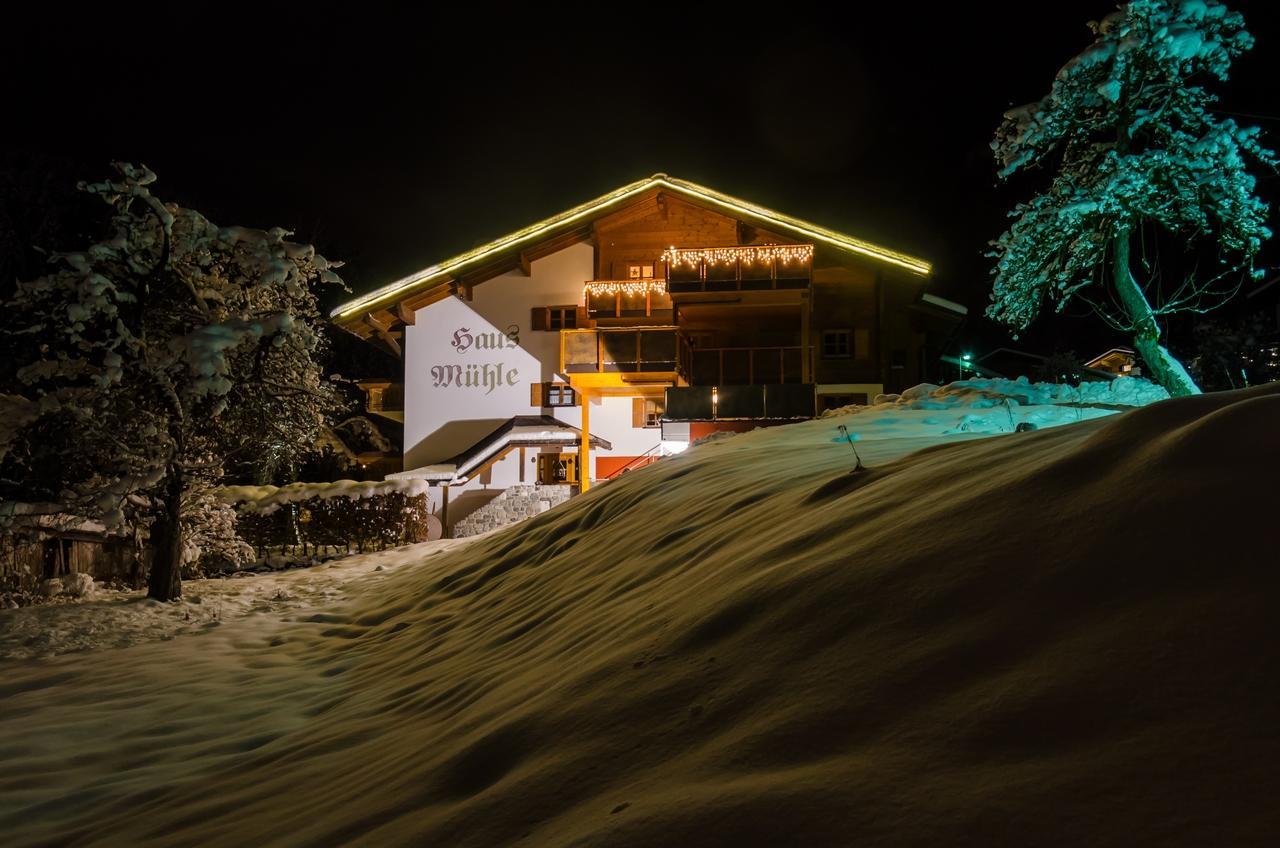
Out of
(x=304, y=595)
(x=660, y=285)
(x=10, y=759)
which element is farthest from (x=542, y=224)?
(x=10, y=759)

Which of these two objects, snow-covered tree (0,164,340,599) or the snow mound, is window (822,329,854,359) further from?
snow-covered tree (0,164,340,599)

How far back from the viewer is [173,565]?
11.3 m

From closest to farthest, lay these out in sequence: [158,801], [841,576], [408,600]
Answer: [841,576] < [158,801] < [408,600]

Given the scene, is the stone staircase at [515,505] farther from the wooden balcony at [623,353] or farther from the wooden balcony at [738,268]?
the wooden balcony at [738,268]

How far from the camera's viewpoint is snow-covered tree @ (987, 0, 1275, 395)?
36.4 ft

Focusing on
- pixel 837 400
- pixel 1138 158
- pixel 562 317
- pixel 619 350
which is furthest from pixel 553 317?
pixel 1138 158

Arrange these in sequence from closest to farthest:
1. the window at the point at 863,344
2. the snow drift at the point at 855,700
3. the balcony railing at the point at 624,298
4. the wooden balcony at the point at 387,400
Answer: the snow drift at the point at 855,700
the balcony railing at the point at 624,298
the window at the point at 863,344
the wooden balcony at the point at 387,400

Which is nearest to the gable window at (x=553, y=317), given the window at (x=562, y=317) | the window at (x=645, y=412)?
the window at (x=562, y=317)

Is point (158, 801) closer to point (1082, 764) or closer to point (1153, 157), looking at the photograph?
point (1082, 764)

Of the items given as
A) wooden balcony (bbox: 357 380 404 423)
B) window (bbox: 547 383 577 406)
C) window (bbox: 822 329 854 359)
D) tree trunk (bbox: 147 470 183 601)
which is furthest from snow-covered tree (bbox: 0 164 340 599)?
window (bbox: 822 329 854 359)

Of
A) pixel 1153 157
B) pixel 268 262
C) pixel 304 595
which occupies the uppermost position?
pixel 1153 157

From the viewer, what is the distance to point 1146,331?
11969 millimetres

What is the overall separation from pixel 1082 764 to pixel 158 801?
4.29 m

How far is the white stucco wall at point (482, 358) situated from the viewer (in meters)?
25.5
